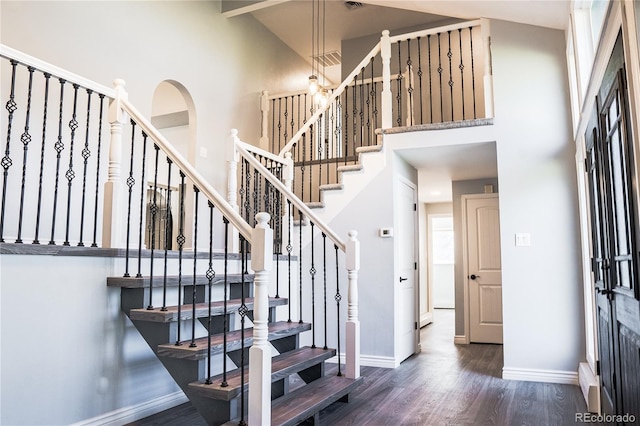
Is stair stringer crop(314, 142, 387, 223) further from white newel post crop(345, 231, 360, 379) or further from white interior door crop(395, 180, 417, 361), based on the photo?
white newel post crop(345, 231, 360, 379)

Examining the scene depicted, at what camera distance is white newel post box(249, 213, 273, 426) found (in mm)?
2309

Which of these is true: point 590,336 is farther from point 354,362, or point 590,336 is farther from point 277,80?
point 277,80

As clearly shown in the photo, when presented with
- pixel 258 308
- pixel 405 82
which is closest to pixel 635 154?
pixel 258 308

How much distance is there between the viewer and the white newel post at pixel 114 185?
3.09 meters

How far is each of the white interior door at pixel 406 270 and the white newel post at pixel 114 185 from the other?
2.76m

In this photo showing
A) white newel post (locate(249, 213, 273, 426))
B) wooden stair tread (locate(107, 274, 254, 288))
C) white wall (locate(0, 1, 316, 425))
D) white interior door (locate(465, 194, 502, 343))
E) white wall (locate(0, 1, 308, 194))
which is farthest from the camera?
white interior door (locate(465, 194, 502, 343))

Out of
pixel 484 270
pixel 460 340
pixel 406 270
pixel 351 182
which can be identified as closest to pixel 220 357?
pixel 351 182

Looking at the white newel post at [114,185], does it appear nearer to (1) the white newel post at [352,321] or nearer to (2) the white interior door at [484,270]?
(1) the white newel post at [352,321]

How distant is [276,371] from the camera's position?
270 centimetres

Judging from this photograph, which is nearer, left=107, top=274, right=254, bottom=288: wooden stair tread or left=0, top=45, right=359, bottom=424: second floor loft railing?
left=0, top=45, right=359, bottom=424: second floor loft railing

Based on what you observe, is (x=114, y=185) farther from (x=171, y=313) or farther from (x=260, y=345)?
(x=260, y=345)

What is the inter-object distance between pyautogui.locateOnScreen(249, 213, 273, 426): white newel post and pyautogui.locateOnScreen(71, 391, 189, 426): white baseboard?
1030mm

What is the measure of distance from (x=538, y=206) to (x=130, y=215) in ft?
11.4

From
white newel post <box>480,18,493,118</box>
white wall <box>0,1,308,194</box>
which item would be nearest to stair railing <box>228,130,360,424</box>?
white wall <box>0,1,308,194</box>
